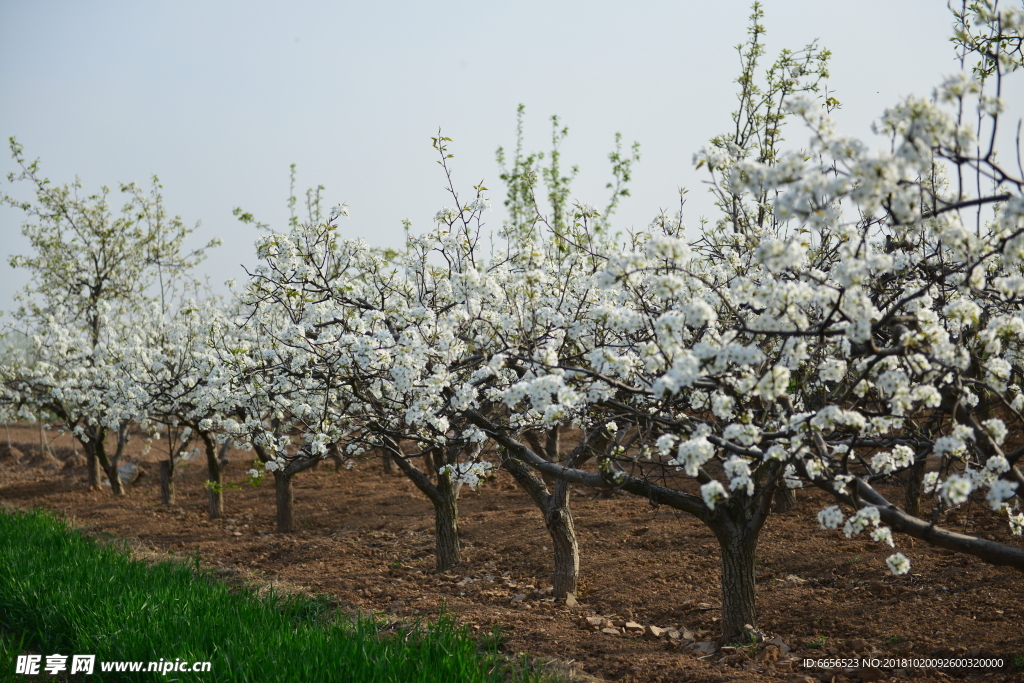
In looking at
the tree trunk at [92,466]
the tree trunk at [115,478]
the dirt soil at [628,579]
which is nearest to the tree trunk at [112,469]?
the tree trunk at [115,478]

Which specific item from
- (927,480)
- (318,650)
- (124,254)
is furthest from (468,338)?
(124,254)

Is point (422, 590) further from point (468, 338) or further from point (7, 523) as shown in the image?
point (7, 523)

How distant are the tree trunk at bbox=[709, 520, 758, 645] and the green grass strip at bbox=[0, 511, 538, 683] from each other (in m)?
2.06

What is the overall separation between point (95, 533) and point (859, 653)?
39.2 ft

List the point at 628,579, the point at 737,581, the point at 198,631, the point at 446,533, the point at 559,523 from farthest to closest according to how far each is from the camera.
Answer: the point at 446,533, the point at 628,579, the point at 559,523, the point at 737,581, the point at 198,631

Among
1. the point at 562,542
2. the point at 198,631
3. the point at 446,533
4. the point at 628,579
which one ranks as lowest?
the point at 628,579

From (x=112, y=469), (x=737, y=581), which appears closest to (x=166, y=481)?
(x=112, y=469)

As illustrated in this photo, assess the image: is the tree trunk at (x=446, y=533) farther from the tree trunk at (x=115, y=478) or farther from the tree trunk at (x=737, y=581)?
the tree trunk at (x=115, y=478)

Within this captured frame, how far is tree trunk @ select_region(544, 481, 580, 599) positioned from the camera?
8.38m

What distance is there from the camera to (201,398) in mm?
11008

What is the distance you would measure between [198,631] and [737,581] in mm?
4583

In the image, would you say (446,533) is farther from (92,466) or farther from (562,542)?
(92,466)

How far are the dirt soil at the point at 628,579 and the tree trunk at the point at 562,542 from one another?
0.29 m

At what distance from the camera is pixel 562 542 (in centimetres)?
848
